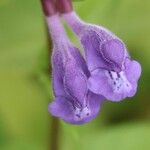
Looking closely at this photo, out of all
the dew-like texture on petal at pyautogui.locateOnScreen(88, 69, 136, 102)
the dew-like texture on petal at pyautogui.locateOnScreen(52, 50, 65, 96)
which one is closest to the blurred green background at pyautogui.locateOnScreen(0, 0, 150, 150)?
the dew-like texture on petal at pyautogui.locateOnScreen(52, 50, 65, 96)

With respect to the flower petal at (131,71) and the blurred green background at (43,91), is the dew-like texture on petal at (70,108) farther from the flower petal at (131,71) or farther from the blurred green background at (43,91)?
the blurred green background at (43,91)

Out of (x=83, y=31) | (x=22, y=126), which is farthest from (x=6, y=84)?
(x=83, y=31)

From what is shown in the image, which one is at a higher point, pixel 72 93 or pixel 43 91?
pixel 72 93

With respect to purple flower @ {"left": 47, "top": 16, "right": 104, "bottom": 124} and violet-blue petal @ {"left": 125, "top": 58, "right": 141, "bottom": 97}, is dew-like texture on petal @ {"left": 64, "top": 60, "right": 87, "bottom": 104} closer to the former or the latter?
purple flower @ {"left": 47, "top": 16, "right": 104, "bottom": 124}

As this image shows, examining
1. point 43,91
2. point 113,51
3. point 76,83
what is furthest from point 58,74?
point 43,91

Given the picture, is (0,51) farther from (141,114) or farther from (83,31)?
(83,31)

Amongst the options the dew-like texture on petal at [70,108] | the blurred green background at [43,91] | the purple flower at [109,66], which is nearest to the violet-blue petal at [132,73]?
the purple flower at [109,66]

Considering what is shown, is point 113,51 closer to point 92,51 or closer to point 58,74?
point 92,51
